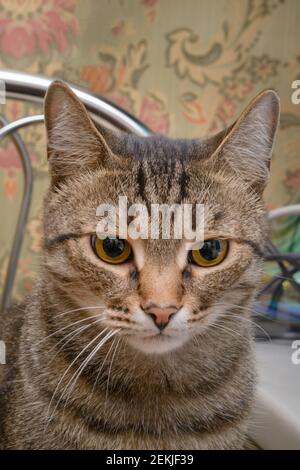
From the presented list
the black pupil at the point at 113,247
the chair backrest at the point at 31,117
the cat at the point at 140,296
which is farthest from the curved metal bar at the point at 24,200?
the black pupil at the point at 113,247

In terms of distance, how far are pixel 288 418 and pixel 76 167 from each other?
0.33m

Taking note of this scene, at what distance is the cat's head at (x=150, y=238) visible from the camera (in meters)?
0.41

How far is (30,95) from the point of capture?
0.63 meters

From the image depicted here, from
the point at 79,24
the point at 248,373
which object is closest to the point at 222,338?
the point at 248,373

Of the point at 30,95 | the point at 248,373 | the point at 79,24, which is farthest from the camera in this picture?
the point at 79,24

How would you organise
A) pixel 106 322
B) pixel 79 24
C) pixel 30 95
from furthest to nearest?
pixel 79 24
pixel 30 95
pixel 106 322

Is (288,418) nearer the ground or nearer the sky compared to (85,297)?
nearer the ground

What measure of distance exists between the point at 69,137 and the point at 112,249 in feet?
0.37

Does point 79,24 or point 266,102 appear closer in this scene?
point 266,102

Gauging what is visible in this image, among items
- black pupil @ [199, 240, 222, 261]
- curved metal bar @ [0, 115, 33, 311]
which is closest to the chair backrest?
curved metal bar @ [0, 115, 33, 311]

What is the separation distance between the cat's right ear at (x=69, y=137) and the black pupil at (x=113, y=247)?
87mm
